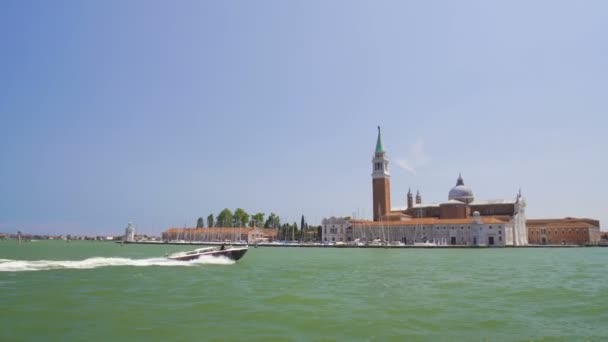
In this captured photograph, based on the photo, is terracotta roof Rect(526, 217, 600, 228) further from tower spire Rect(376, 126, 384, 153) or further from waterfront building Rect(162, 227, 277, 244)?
waterfront building Rect(162, 227, 277, 244)

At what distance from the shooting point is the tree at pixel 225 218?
105875mm

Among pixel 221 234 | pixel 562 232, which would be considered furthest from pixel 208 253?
pixel 562 232

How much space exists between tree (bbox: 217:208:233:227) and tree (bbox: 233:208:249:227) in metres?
1.37

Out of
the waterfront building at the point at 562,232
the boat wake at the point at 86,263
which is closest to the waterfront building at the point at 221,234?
the waterfront building at the point at 562,232

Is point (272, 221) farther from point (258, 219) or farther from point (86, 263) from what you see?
point (86, 263)

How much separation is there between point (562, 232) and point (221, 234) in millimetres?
63495

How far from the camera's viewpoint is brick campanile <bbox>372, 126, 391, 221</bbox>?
88.3 metres

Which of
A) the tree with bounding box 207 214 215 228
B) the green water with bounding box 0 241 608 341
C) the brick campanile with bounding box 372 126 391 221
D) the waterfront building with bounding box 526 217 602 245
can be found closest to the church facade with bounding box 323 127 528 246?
the brick campanile with bounding box 372 126 391 221

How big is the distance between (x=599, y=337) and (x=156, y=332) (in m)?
8.67

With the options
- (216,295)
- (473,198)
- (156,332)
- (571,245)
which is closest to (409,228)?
(473,198)

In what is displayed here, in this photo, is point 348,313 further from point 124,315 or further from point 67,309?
point 67,309

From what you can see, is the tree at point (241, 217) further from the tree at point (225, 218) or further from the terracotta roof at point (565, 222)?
the terracotta roof at point (565, 222)

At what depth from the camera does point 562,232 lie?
85.1m

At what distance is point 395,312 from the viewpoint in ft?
40.1
